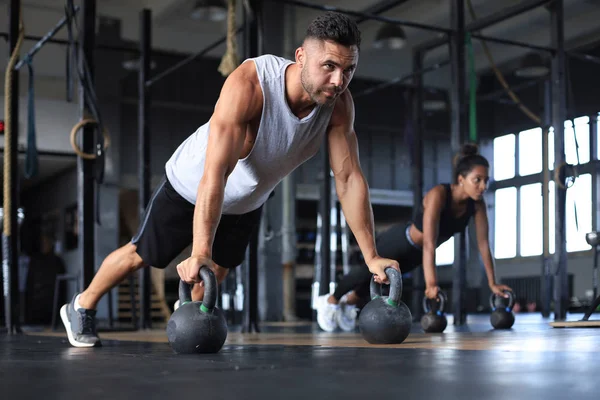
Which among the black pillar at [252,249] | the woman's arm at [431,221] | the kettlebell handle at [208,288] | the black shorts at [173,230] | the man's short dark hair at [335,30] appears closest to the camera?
the kettlebell handle at [208,288]

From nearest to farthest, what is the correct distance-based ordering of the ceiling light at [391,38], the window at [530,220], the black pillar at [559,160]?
the black pillar at [559,160] → the ceiling light at [391,38] → the window at [530,220]

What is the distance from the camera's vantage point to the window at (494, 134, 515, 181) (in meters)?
14.1

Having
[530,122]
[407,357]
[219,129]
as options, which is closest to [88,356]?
[219,129]

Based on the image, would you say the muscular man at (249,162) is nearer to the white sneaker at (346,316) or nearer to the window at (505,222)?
the white sneaker at (346,316)

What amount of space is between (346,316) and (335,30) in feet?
9.32

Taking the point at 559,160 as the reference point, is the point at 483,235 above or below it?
below

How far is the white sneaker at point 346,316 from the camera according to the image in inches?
181

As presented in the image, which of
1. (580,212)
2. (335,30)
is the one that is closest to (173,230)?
(335,30)

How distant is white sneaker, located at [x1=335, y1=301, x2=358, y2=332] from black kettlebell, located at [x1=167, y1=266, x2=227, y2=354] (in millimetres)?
2663

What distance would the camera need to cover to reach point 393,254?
14.3 ft

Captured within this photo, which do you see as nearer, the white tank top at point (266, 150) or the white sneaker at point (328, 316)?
the white tank top at point (266, 150)

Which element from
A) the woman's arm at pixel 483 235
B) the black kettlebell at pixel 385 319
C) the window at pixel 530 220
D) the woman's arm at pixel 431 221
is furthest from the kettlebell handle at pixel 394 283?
the window at pixel 530 220

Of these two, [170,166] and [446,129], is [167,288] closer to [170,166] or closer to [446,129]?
[446,129]

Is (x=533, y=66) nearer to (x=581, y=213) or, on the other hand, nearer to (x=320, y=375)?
(x=581, y=213)
